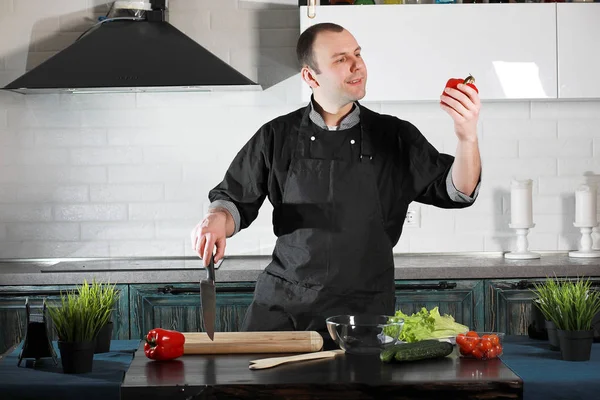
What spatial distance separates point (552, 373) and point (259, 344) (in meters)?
0.75

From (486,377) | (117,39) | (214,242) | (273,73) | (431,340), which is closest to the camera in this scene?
(486,377)

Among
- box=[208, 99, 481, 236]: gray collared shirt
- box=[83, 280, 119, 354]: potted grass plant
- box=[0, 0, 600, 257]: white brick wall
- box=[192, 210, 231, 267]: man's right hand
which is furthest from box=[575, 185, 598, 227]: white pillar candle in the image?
box=[83, 280, 119, 354]: potted grass plant

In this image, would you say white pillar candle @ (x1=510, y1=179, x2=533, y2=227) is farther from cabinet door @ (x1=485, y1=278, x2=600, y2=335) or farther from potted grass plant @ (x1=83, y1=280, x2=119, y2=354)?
potted grass plant @ (x1=83, y1=280, x2=119, y2=354)

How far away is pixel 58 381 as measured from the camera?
2.22m

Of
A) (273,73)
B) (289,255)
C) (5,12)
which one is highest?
(5,12)

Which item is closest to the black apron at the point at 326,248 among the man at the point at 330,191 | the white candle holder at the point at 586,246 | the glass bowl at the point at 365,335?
the man at the point at 330,191

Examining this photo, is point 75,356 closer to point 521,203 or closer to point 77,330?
point 77,330

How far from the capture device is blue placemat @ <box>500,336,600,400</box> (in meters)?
2.15

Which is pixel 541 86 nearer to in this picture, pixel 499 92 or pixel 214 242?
pixel 499 92

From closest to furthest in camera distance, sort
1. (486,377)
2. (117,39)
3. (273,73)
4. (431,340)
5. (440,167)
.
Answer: (486,377) → (431,340) → (440,167) → (117,39) → (273,73)

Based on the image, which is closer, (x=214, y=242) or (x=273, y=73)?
(x=214, y=242)

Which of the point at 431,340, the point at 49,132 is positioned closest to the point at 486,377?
the point at 431,340

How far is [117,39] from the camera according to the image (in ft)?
14.2

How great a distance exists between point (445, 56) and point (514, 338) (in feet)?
6.42
